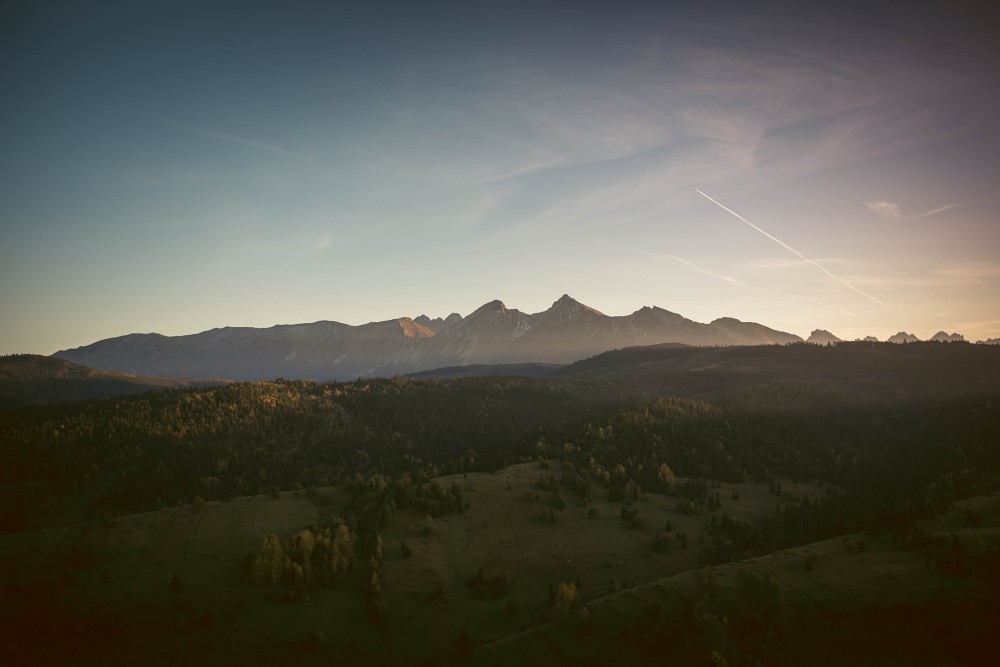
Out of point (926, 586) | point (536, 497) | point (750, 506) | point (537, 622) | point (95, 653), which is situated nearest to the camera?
point (95, 653)

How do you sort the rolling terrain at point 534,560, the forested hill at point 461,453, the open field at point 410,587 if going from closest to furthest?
1. the rolling terrain at point 534,560
2. the open field at point 410,587
3. the forested hill at point 461,453

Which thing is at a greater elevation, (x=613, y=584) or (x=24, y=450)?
(x=24, y=450)

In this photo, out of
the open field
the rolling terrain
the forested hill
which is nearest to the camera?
the rolling terrain

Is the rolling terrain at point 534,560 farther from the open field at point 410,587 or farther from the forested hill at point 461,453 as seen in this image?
the forested hill at point 461,453

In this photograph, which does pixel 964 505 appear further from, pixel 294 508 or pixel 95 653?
pixel 95 653

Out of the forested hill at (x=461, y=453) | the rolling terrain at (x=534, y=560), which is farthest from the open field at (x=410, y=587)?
the forested hill at (x=461, y=453)

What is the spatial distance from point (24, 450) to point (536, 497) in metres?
161

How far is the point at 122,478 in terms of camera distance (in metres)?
153

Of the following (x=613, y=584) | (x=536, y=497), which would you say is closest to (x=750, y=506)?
(x=536, y=497)

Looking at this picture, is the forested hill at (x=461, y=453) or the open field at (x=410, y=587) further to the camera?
the forested hill at (x=461, y=453)

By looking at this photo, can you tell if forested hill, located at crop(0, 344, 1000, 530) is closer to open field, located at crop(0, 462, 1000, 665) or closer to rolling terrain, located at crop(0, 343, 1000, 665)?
rolling terrain, located at crop(0, 343, 1000, 665)

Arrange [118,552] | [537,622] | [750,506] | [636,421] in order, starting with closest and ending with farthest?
[537,622]
[118,552]
[750,506]
[636,421]

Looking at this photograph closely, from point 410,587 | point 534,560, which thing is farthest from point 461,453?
point 410,587

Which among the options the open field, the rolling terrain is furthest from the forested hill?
the open field
